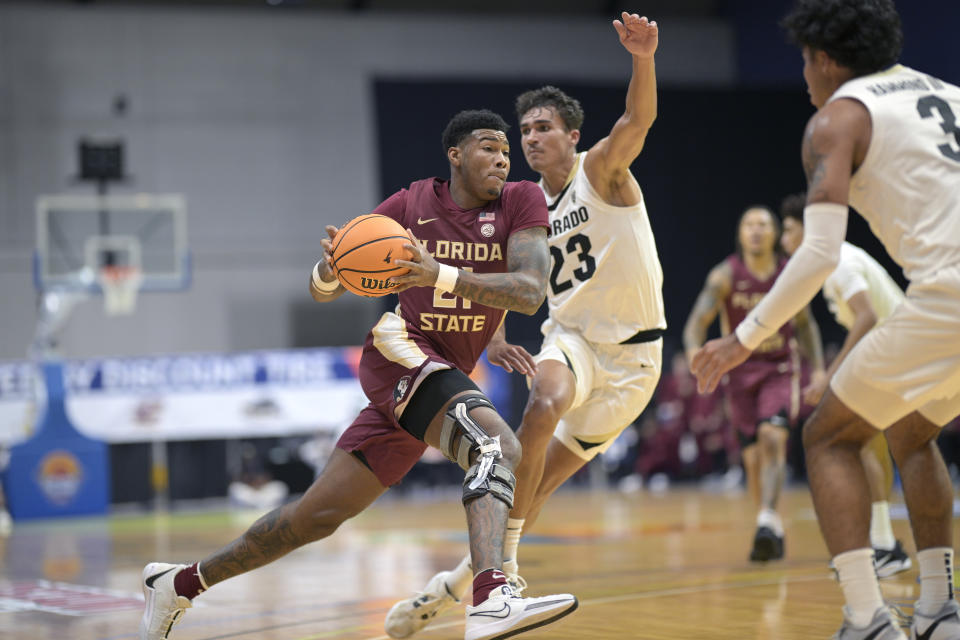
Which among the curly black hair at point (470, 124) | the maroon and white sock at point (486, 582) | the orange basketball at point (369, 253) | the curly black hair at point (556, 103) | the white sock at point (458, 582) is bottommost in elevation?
the white sock at point (458, 582)

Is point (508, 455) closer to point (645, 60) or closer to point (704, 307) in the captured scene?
point (645, 60)

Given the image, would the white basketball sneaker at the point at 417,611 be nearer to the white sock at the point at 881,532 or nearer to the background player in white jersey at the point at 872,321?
the background player in white jersey at the point at 872,321

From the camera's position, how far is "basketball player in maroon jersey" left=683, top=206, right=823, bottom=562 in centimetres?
738

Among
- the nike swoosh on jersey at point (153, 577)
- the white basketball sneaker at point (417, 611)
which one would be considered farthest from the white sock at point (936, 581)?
the nike swoosh on jersey at point (153, 577)

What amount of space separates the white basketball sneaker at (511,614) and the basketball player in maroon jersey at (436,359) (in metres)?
0.27

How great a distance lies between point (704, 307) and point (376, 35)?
1458 cm

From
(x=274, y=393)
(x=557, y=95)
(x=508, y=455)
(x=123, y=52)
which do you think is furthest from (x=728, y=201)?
(x=508, y=455)

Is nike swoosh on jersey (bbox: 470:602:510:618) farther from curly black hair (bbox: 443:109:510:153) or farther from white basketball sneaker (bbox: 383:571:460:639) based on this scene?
curly black hair (bbox: 443:109:510:153)

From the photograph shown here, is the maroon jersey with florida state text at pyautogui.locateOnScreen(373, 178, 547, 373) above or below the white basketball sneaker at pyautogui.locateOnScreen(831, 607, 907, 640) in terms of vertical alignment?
above

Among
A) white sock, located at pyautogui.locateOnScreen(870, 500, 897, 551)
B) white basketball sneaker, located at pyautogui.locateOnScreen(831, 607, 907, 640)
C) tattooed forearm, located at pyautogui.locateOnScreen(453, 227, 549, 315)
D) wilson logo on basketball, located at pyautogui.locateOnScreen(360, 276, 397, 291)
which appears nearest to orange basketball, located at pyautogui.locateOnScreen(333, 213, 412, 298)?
wilson logo on basketball, located at pyautogui.locateOnScreen(360, 276, 397, 291)

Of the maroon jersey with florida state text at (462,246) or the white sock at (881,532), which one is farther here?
the white sock at (881,532)

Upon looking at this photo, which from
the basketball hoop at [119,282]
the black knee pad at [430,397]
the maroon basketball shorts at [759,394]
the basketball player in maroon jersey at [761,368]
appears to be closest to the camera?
the black knee pad at [430,397]

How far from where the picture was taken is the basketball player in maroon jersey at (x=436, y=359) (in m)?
3.97

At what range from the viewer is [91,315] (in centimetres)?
1959
